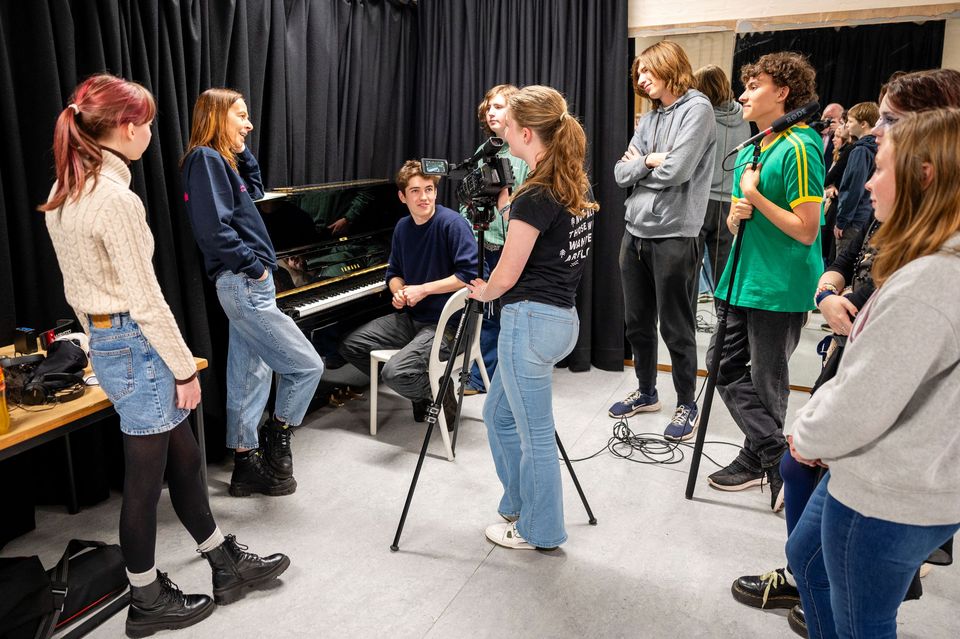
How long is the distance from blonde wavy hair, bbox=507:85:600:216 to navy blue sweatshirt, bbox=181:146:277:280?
105cm

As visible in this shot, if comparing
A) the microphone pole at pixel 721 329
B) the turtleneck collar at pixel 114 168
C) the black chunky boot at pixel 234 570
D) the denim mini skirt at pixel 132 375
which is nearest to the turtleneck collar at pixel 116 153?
the turtleneck collar at pixel 114 168

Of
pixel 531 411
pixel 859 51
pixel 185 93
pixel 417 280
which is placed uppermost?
pixel 859 51

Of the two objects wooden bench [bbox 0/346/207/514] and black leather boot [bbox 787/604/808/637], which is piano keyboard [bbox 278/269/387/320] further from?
black leather boot [bbox 787/604/808/637]

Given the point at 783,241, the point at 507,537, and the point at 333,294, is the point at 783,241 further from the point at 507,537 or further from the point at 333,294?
the point at 333,294

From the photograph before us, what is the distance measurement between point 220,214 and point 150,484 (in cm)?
97

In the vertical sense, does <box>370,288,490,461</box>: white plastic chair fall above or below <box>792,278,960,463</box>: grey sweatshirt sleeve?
below

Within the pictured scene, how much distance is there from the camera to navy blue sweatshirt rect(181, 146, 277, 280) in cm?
248

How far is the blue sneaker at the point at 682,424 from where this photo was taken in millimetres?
3260

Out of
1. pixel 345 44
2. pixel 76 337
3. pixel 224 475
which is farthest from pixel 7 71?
pixel 345 44

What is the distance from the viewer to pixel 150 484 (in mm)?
1900

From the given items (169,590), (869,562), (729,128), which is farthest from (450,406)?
(869,562)

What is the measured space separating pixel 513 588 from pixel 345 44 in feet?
9.51

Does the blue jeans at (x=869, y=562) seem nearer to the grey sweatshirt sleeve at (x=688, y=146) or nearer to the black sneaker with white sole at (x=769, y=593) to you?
the black sneaker with white sole at (x=769, y=593)

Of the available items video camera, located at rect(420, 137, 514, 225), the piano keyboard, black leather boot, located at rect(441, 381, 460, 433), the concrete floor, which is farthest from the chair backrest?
video camera, located at rect(420, 137, 514, 225)
